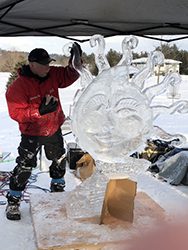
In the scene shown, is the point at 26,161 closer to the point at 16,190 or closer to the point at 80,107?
the point at 16,190

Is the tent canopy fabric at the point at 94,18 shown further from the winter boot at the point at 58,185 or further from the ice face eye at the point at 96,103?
the winter boot at the point at 58,185

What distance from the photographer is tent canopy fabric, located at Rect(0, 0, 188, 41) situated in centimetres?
312

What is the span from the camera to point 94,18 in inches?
138

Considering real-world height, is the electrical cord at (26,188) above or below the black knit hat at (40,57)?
below

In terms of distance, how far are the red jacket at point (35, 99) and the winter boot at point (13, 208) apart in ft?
1.57

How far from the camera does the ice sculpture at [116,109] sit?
239 centimetres

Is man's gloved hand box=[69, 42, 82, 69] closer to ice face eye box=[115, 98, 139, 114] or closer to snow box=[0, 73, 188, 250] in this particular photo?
ice face eye box=[115, 98, 139, 114]

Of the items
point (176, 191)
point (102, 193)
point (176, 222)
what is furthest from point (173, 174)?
point (176, 222)

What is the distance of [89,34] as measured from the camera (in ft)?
13.0

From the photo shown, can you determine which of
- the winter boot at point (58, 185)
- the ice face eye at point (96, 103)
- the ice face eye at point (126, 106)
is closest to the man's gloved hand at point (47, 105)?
the ice face eye at point (96, 103)

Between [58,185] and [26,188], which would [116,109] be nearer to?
[58,185]

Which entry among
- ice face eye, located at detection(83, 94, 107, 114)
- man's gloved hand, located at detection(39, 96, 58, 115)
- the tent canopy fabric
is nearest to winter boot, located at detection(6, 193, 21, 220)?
man's gloved hand, located at detection(39, 96, 58, 115)

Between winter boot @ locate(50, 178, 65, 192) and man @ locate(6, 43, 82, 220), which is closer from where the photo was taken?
man @ locate(6, 43, 82, 220)

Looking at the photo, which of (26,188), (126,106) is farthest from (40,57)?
(26,188)
